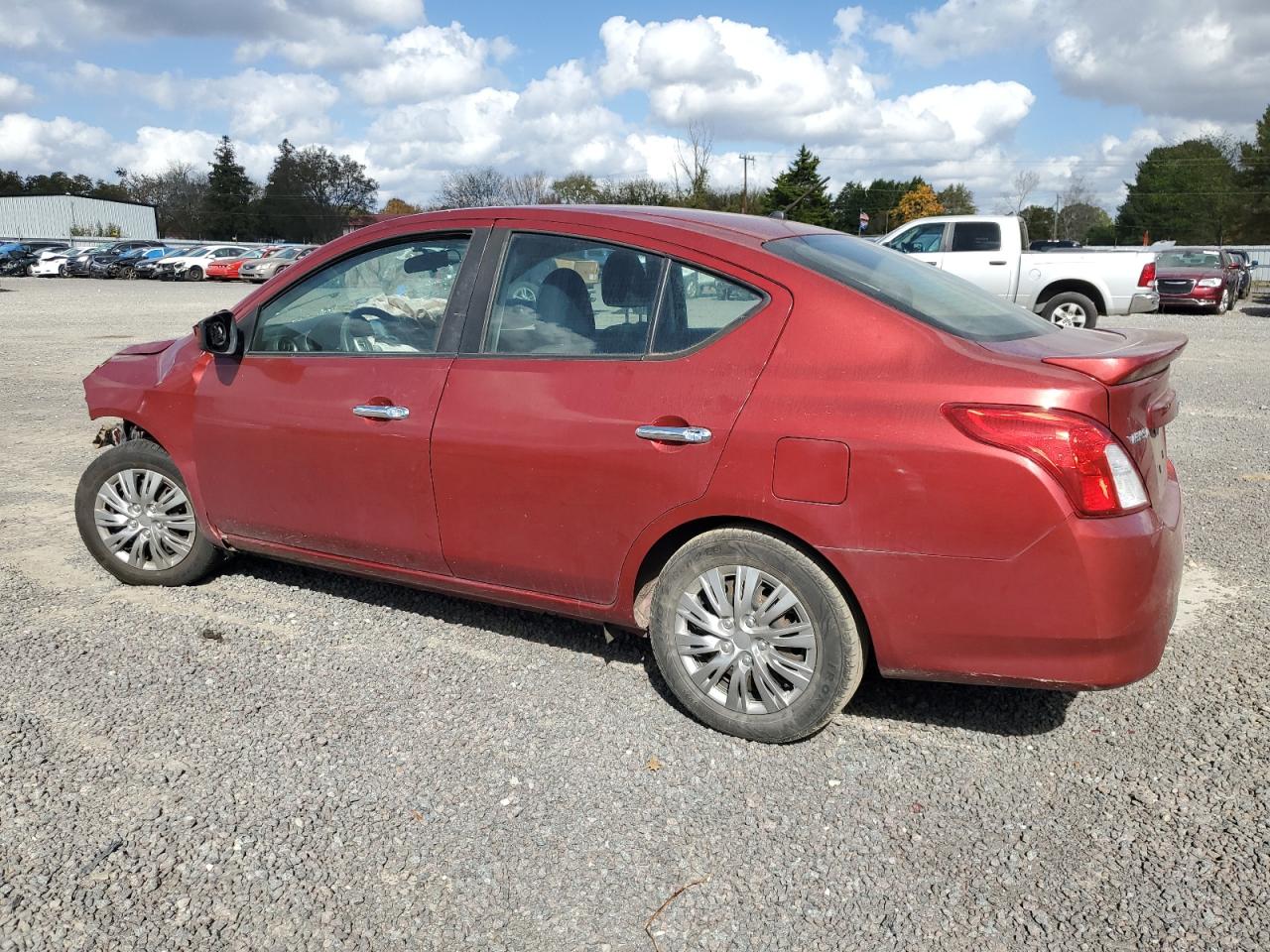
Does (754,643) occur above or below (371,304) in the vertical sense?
below

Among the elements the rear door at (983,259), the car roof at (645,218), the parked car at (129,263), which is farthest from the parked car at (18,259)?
the car roof at (645,218)

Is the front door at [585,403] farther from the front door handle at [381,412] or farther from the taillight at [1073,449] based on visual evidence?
the taillight at [1073,449]

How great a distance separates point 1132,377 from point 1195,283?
84.3 feet

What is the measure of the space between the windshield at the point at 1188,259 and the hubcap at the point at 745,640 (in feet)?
89.5

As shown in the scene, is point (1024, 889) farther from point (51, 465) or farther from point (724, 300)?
point (51, 465)

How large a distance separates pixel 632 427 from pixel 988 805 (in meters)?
1.58

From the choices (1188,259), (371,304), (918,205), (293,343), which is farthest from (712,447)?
(918,205)

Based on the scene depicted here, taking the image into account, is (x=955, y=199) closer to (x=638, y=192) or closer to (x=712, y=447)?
(x=638, y=192)

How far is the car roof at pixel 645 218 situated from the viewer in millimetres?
3689

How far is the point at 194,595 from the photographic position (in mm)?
4793

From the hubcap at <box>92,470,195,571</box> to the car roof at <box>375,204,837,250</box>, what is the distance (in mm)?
1692

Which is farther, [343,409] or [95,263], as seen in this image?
[95,263]

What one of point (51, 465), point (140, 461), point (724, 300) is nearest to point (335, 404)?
point (140, 461)

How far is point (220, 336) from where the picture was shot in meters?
4.33
